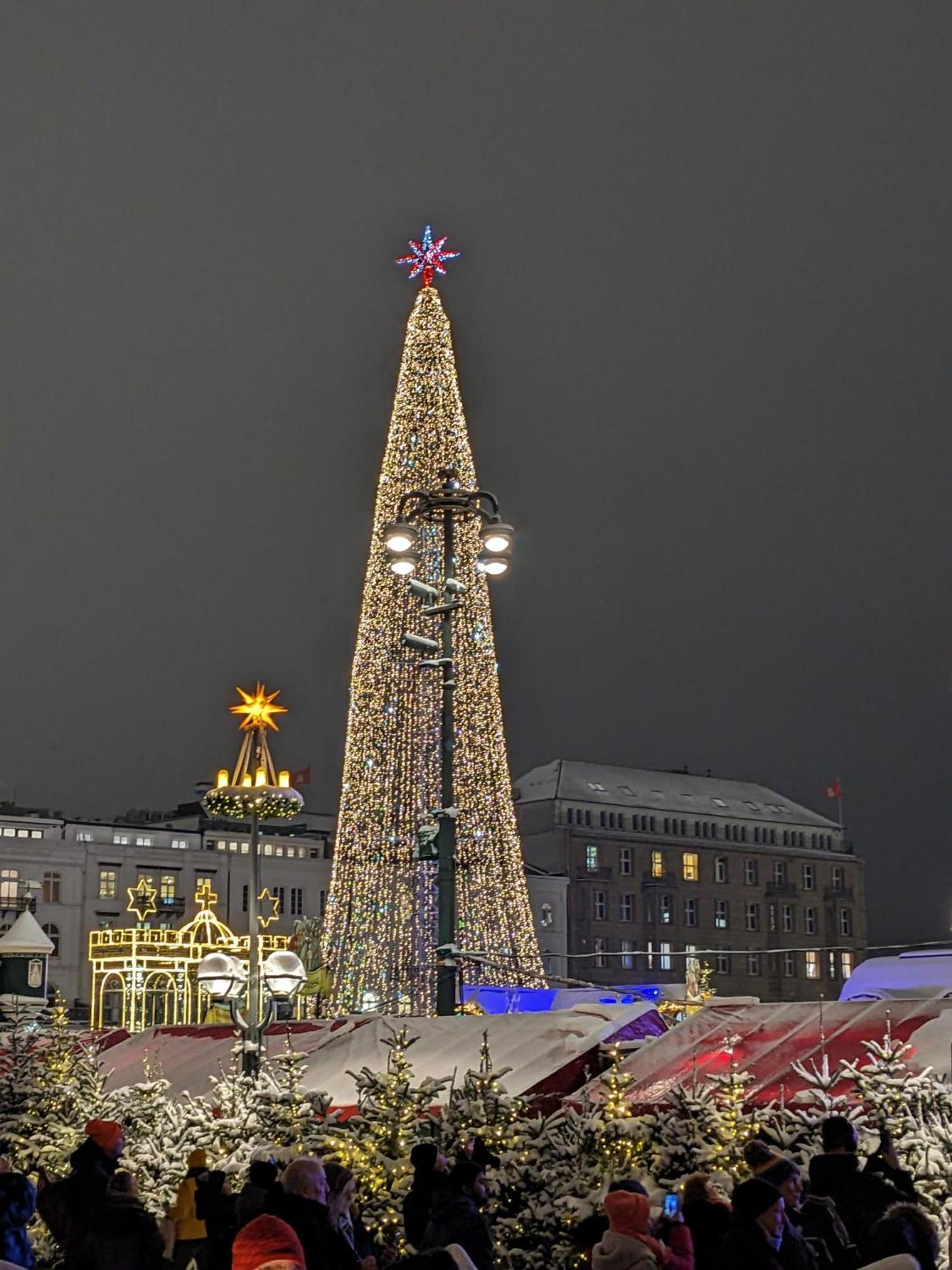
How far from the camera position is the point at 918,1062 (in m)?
14.5

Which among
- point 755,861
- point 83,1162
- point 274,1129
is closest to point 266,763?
point 274,1129

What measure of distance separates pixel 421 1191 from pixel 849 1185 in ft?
9.40

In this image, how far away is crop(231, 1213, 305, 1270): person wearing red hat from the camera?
19.8 feet

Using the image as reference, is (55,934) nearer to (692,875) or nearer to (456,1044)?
(692,875)

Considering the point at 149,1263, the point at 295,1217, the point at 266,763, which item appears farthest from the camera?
the point at 266,763

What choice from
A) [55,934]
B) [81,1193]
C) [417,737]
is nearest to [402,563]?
[81,1193]

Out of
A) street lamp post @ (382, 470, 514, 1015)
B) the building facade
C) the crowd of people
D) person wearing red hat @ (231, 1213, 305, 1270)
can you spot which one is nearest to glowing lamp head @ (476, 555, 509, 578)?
street lamp post @ (382, 470, 514, 1015)

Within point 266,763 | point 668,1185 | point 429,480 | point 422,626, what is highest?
point 429,480

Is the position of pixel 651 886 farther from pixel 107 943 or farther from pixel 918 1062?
pixel 918 1062

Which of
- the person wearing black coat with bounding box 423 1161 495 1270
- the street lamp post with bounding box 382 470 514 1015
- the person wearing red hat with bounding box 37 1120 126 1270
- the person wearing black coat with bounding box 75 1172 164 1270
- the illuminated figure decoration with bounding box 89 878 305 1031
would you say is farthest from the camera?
the illuminated figure decoration with bounding box 89 878 305 1031

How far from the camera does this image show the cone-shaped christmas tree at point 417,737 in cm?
3503

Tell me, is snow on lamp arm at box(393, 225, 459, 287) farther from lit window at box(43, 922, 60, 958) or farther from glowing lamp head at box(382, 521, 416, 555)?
lit window at box(43, 922, 60, 958)

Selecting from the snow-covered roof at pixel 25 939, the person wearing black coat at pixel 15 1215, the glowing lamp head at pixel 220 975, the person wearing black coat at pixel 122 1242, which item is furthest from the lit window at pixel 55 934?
the person wearing black coat at pixel 15 1215

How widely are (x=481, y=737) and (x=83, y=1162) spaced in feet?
84.0
